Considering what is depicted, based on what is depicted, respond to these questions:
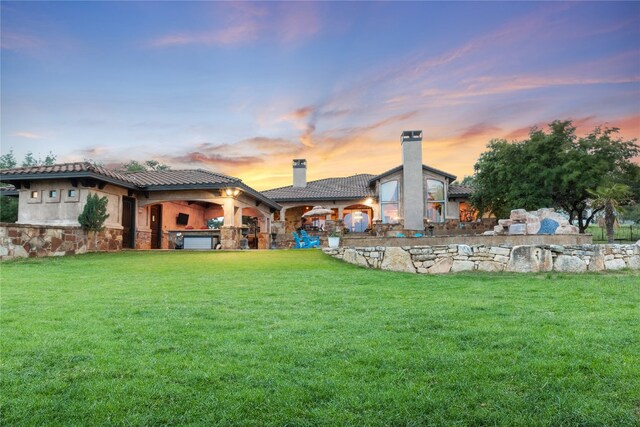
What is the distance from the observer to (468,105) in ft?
50.3

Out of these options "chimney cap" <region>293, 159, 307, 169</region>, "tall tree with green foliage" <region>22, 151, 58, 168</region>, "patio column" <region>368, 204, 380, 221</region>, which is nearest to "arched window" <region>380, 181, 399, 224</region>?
"patio column" <region>368, 204, 380, 221</region>

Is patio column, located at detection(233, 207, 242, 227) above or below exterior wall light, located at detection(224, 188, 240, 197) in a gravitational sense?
below

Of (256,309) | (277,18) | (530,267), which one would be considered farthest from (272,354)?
(277,18)

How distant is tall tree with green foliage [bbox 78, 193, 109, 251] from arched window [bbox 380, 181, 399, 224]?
1512cm

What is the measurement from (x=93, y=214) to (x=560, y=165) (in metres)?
20.6

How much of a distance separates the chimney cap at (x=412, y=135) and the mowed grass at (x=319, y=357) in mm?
17785

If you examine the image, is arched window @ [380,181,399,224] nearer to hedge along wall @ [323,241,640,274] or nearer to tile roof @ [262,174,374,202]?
tile roof @ [262,174,374,202]

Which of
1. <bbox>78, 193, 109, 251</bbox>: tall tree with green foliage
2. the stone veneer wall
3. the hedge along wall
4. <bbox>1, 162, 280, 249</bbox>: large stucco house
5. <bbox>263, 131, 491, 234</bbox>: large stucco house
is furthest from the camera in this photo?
<bbox>263, 131, 491, 234</bbox>: large stucco house

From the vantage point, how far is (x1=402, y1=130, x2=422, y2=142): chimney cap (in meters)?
23.1

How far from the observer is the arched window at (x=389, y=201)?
2381 cm

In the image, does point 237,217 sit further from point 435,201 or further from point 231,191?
point 435,201

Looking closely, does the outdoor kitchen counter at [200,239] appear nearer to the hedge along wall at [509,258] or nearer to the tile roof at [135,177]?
the tile roof at [135,177]

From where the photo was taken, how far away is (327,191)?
25312mm

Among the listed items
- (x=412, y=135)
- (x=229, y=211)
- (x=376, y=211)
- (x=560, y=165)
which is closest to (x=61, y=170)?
(x=229, y=211)
